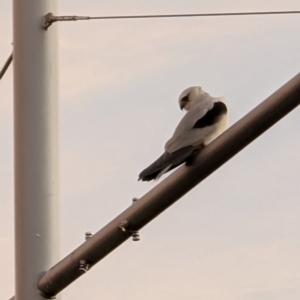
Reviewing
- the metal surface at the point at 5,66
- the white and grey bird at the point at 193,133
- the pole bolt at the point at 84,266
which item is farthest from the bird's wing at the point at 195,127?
the metal surface at the point at 5,66

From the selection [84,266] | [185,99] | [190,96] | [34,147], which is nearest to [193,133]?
[34,147]

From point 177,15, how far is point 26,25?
3.37 ft


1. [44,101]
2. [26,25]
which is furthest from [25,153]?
[26,25]

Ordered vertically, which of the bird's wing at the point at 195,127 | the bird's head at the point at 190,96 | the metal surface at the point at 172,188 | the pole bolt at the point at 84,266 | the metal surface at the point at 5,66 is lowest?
the pole bolt at the point at 84,266

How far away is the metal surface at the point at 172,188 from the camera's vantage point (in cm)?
483

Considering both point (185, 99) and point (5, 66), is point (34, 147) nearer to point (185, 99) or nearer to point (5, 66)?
point (5, 66)

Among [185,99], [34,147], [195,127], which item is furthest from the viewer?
[185,99]

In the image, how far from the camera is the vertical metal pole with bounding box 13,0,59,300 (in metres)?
6.22

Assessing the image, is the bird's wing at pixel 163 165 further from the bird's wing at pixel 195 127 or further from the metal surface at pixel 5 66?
the metal surface at pixel 5 66

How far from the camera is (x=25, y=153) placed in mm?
6285

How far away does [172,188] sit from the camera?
521 centimetres

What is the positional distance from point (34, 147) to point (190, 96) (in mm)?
2436

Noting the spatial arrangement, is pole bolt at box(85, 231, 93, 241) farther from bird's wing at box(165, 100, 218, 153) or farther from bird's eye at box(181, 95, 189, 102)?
bird's eye at box(181, 95, 189, 102)

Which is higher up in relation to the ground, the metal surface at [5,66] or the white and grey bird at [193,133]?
the metal surface at [5,66]
